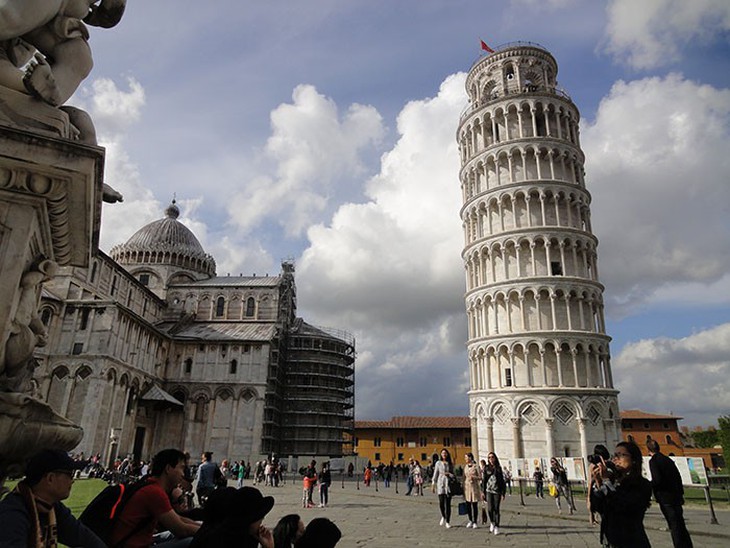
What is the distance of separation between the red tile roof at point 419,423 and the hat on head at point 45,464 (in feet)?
220

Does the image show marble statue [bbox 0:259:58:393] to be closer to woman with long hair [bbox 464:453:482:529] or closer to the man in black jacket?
the man in black jacket

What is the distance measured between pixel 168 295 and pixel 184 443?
17673mm

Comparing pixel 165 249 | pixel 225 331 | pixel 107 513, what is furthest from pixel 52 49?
pixel 165 249

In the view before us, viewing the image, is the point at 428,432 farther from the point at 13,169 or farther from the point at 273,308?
the point at 13,169

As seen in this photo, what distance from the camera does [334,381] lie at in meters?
56.9

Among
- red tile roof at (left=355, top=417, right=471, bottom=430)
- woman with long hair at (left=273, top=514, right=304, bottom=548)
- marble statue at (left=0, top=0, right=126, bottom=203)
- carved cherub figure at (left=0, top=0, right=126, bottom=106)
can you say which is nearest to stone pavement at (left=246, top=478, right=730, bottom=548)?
woman with long hair at (left=273, top=514, right=304, bottom=548)

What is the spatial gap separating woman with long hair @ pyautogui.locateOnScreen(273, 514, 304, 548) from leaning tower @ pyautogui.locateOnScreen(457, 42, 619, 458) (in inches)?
1313

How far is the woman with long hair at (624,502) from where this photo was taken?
4773 millimetres

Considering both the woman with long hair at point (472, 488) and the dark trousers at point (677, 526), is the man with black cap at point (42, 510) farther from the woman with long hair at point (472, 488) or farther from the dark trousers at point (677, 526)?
the woman with long hair at point (472, 488)

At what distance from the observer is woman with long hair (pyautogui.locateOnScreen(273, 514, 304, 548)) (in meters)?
3.12

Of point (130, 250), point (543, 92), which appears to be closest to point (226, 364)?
point (130, 250)

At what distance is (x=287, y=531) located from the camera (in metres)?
3.16

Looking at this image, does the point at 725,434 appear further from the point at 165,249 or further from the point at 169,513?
the point at 165,249

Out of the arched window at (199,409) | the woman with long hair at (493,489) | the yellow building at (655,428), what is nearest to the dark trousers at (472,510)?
the woman with long hair at (493,489)
